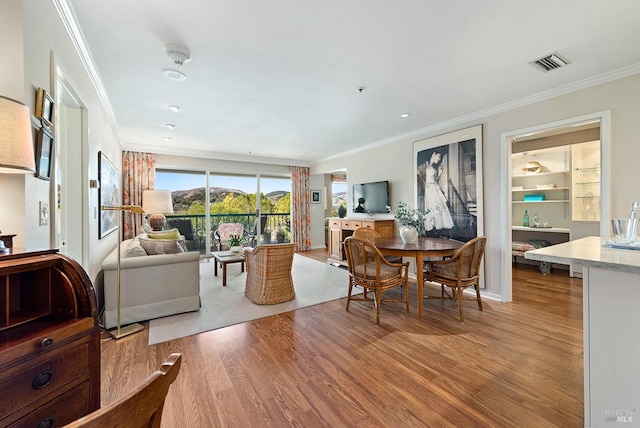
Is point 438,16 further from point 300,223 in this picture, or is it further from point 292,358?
point 300,223

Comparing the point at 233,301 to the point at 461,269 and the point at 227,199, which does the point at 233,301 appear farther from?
the point at 227,199

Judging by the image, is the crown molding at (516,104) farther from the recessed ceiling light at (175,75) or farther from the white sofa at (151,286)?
the white sofa at (151,286)

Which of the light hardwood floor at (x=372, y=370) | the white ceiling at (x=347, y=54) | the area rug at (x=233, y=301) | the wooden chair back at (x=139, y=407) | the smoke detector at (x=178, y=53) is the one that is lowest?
the light hardwood floor at (x=372, y=370)

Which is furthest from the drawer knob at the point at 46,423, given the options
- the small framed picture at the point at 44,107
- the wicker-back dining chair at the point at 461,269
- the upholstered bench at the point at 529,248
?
the upholstered bench at the point at 529,248

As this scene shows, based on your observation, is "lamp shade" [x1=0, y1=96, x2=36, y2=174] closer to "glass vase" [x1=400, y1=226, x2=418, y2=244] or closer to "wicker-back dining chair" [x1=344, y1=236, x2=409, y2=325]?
"wicker-back dining chair" [x1=344, y1=236, x2=409, y2=325]

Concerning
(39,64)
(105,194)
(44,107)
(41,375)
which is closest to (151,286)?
(105,194)

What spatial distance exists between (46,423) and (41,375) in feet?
0.52

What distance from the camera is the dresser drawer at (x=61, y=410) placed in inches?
30.9

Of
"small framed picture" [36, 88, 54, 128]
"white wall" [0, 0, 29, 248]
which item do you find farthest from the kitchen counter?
"small framed picture" [36, 88, 54, 128]

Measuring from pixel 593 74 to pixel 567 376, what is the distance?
2757 millimetres

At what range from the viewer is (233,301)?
11.0 feet

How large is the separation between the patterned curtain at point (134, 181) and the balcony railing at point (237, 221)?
67 centimetres

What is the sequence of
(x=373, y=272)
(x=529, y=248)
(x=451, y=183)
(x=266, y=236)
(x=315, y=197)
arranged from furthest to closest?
1. (x=315, y=197)
2. (x=266, y=236)
3. (x=529, y=248)
4. (x=451, y=183)
5. (x=373, y=272)

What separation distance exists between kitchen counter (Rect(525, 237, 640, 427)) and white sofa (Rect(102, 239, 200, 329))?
3122mm
